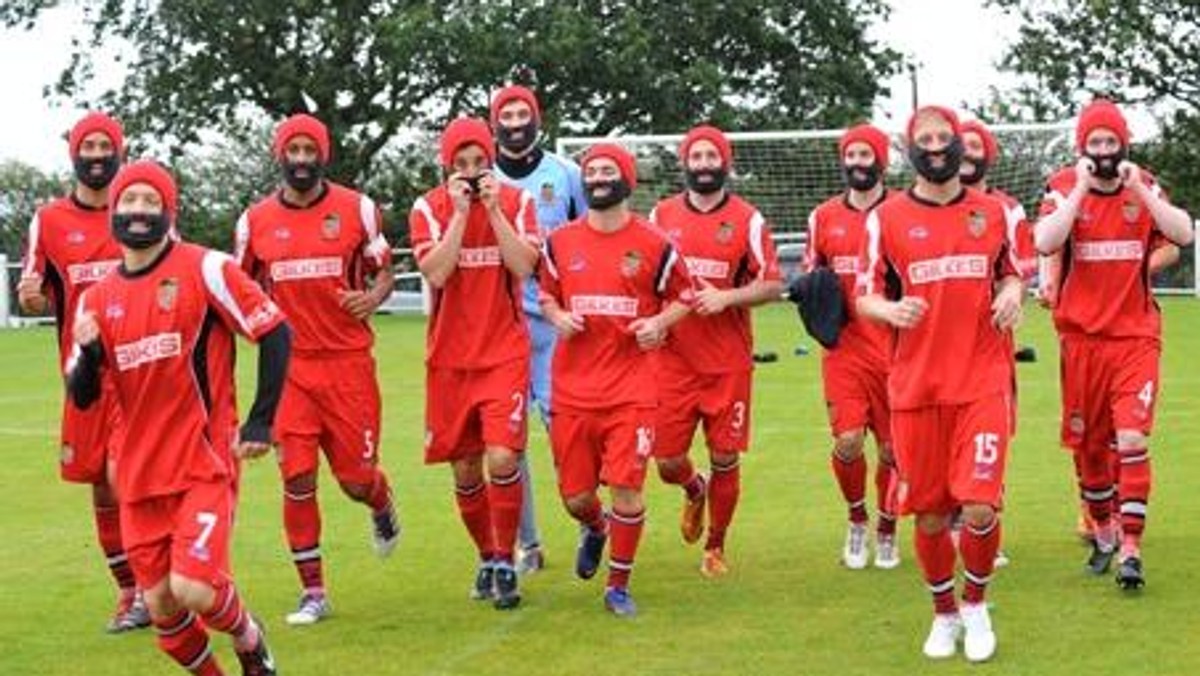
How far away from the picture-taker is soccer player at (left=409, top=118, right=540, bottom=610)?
9.98 meters

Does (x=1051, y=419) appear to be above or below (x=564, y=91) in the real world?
below

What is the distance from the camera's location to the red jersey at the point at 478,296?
10.1m

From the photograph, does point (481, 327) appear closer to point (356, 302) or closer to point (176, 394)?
point (356, 302)

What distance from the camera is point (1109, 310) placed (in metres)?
10.3

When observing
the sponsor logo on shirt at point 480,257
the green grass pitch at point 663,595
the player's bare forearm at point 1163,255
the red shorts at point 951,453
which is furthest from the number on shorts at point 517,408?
the player's bare forearm at point 1163,255

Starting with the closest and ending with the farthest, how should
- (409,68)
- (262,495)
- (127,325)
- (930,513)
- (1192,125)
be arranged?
1. (127,325)
2. (930,513)
3. (262,495)
4. (409,68)
5. (1192,125)

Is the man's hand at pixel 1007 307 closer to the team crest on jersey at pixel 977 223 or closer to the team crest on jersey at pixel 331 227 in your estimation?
the team crest on jersey at pixel 977 223

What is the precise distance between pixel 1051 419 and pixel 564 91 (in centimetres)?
3050

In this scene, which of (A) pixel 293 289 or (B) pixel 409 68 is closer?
(A) pixel 293 289

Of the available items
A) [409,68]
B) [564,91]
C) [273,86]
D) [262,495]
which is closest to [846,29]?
[564,91]

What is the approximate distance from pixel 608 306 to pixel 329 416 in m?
1.49

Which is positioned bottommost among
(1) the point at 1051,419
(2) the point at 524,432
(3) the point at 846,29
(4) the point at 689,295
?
(1) the point at 1051,419

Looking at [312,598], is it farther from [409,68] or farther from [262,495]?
[409,68]

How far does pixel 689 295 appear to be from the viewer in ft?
33.1
